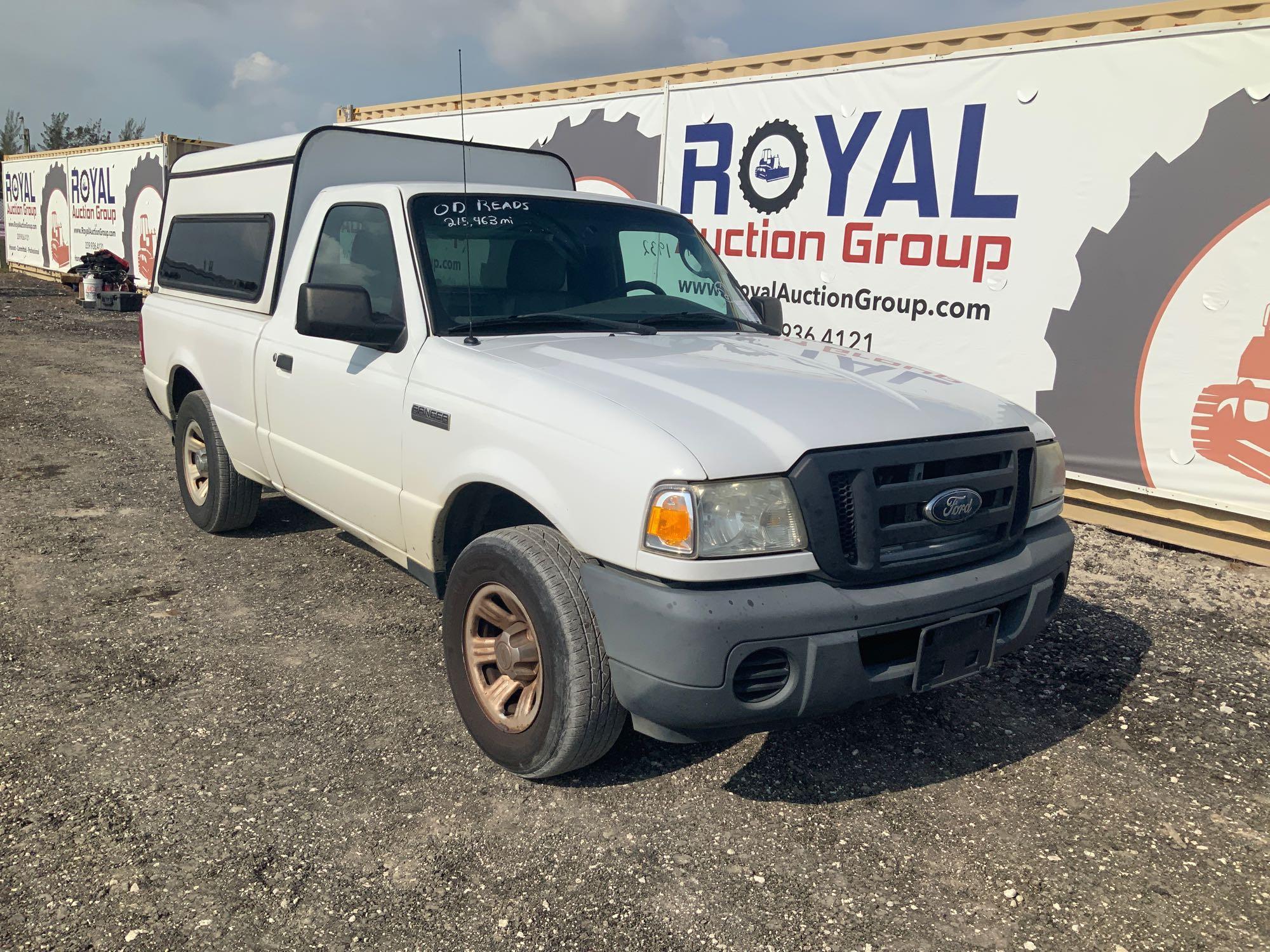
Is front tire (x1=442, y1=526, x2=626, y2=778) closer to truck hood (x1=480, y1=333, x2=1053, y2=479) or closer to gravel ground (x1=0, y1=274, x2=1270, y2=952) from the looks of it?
gravel ground (x1=0, y1=274, x2=1270, y2=952)

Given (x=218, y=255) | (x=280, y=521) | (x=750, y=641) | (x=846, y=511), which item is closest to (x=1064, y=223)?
(x=846, y=511)

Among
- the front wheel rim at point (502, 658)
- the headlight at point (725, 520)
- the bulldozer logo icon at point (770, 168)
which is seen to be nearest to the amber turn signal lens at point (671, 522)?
the headlight at point (725, 520)

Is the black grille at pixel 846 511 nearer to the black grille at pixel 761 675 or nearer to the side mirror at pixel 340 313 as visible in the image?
the black grille at pixel 761 675

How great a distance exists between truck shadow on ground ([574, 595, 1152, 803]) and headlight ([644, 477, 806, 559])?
2.28ft

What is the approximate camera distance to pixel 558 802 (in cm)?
302

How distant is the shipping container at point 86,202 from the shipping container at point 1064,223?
11764 millimetres

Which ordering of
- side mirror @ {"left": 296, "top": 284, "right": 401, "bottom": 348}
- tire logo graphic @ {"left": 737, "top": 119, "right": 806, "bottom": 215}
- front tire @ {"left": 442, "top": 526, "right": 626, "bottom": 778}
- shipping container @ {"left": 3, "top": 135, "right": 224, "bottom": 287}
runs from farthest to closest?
shipping container @ {"left": 3, "top": 135, "right": 224, "bottom": 287} < tire logo graphic @ {"left": 737, "top": 119, "right": 806, "bottom": 215} < side mirror @ {"left": 296, "top": 284, "right": 401, "bottom": 348} < front tire @ {"left": 442, "top": 526, "right": 626, "bottom": 778}

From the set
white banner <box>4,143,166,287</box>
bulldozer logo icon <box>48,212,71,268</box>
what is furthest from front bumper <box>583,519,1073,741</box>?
bulldozer logo icon <box>48,212,71,268</box>

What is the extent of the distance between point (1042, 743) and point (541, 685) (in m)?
1.97

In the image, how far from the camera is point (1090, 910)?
2.60m

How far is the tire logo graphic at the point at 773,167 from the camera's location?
26.0ft

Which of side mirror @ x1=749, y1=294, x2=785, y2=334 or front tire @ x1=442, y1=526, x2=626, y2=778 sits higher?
side mirror @ x1=749, y1=294, x2=785, y2=334

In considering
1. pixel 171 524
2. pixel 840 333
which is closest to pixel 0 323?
pixel 171 524

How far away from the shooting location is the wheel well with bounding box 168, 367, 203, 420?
5.64m
